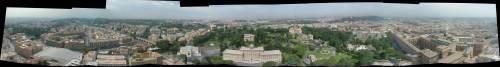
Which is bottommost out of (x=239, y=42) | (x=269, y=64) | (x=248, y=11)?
(x=269, y=64)

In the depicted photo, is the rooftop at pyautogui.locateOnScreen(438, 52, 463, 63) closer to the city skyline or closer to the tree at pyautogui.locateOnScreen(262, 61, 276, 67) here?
the city skyline

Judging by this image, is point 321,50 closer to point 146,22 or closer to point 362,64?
point 362,64

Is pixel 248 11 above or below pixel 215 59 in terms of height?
above

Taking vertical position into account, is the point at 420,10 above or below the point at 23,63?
above

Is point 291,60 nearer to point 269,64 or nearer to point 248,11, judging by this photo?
point 269,64


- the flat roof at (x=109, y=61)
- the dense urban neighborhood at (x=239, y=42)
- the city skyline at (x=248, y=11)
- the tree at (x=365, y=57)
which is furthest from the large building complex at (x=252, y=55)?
the flat roof at (x=109, y=61)

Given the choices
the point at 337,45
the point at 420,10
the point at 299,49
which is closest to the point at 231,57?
the point at 299,49

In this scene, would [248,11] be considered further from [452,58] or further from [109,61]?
[452,58]

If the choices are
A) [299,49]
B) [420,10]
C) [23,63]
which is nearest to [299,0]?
[299,49]

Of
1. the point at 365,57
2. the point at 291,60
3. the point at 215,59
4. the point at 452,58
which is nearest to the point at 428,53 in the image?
the point at 452,58
